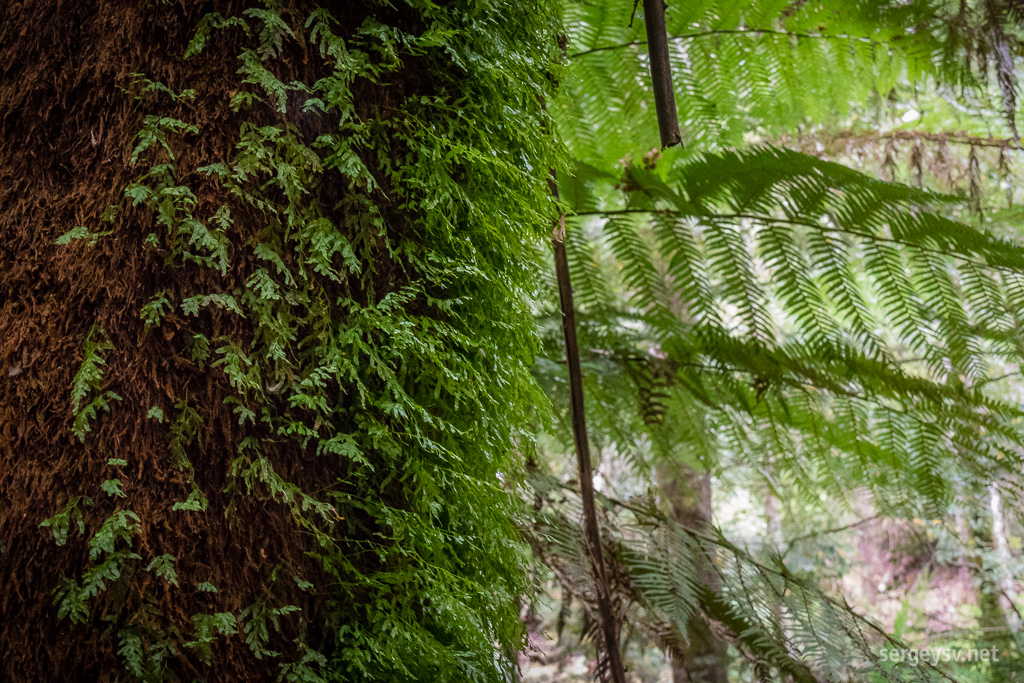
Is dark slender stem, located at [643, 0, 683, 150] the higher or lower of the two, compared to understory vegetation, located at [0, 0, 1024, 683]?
higher

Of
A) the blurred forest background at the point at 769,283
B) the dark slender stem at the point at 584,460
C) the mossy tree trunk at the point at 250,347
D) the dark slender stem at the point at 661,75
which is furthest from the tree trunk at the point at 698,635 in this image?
the mossy tree trunk at the point at 250,347

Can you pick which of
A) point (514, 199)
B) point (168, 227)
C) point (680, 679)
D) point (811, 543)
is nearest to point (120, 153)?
point (168, 227)

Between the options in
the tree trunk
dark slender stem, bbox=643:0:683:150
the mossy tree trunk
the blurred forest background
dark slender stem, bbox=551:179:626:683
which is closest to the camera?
the mossy tree trunk

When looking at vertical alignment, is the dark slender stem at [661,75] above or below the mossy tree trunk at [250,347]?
above

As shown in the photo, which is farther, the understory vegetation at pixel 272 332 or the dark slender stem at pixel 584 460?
the dark slender stem at pixel 584 460

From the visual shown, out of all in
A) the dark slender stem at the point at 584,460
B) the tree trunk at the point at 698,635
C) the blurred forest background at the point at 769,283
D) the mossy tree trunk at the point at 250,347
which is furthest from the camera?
the tree trunk at the point at 698,635

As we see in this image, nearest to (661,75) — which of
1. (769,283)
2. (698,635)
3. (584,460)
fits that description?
(584,460)

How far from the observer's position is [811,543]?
30.2 ft

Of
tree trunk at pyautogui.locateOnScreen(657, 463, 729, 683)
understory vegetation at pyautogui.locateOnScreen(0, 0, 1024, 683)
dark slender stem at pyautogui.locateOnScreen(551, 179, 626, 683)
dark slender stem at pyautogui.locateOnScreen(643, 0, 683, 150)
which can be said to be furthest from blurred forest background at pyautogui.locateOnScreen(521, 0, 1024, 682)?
understory vegetation at pyautogui.locateOnScreen(0, 0, 1024, 683)

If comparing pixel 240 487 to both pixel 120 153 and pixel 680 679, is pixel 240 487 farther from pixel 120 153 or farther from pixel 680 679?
pixel 680 679

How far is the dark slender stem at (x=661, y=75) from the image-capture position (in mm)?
1109

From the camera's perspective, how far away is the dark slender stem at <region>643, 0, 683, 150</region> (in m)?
1.11

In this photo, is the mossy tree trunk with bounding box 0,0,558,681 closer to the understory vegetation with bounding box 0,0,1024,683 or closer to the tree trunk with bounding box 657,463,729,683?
the understory vegetation with bounding box 0,0,1024,683

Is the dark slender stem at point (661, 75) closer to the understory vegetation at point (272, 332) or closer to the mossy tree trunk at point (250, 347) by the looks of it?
the understory vegetation at point (272, 332)
